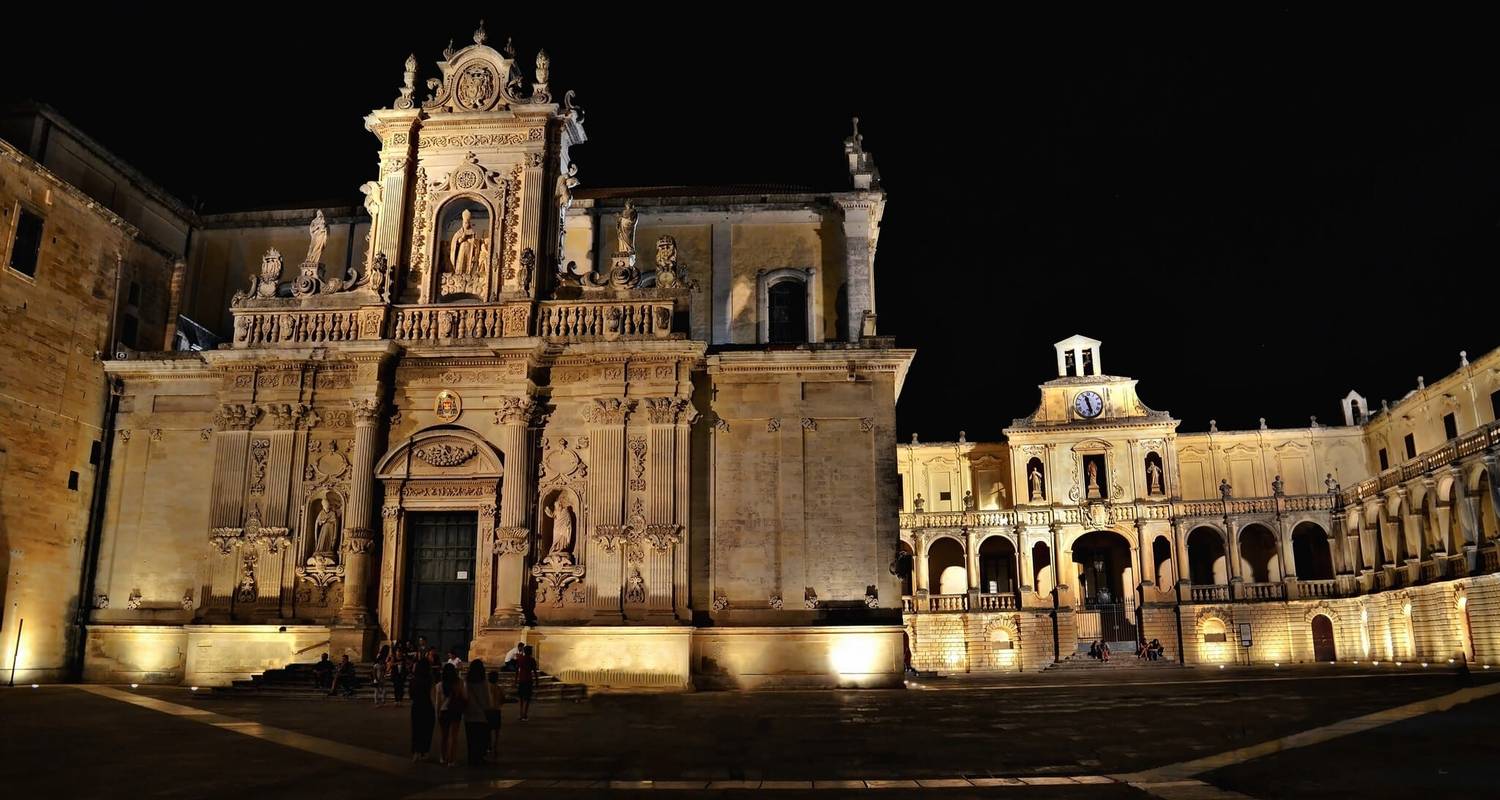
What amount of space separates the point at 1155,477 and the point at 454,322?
4373cm

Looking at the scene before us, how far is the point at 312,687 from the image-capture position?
24.5 metres

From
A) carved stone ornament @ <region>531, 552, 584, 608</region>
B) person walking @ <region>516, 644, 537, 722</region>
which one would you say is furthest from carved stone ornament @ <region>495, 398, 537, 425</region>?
person walking @ <region>516, 644, 537, 722</region>

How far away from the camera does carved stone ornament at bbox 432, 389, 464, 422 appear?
93.9ft

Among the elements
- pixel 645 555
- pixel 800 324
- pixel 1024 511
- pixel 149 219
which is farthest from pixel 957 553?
pixel 149 219

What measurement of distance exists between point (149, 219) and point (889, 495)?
2570 centimetres

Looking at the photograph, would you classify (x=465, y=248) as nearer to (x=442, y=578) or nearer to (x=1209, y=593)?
(x=442, y=578)

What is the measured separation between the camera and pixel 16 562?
1092 inches

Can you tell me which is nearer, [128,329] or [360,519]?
[360,519]

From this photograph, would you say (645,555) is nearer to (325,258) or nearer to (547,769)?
(547,769)

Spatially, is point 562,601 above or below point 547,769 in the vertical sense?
above

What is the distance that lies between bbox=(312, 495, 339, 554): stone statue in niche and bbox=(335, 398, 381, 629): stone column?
42 cm

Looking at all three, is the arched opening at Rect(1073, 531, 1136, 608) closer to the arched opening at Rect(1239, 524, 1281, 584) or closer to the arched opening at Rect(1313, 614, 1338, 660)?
the arched opening at Rect(1239, 524, 1281, 584)

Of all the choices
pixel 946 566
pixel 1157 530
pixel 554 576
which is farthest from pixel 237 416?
pixel 1157 530

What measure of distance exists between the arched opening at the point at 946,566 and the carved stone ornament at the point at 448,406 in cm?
3824
